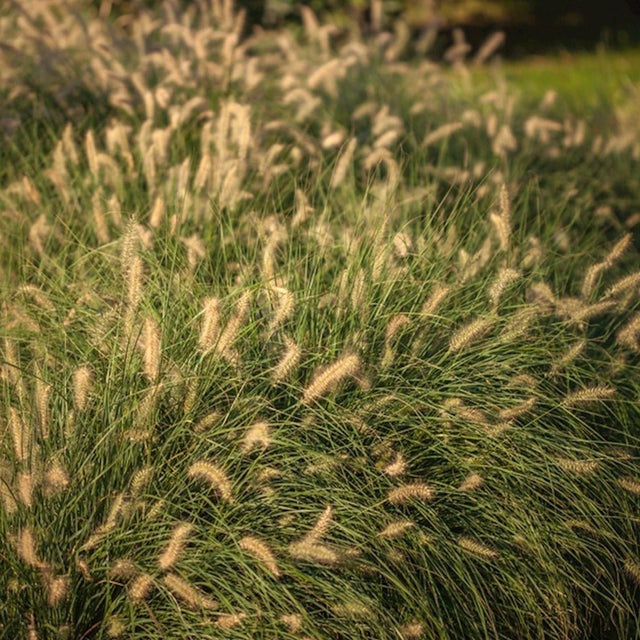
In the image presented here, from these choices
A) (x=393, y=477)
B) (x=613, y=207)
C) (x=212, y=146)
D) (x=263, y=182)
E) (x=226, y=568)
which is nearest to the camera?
(x=226, y=568)

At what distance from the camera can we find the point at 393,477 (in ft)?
9.62

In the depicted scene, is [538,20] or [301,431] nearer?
[301,431]

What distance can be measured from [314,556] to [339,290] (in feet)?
3.68

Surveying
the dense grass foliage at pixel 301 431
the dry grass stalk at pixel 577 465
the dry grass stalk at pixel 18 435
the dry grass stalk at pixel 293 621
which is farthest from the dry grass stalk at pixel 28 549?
the dry grass stalk at pixel 577 465

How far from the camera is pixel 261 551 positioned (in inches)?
96.1

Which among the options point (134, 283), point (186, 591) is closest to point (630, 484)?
point (186, 591)

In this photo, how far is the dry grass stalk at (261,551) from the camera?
243cm

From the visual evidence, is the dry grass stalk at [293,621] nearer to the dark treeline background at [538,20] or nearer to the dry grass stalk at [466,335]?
the dry grass stalk at [466,335]

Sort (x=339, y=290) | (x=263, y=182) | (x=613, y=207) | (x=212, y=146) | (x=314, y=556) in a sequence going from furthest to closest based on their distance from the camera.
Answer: (x=613, y=207) < (x=212, y=146) < (x=263, y=182) < (x=339, y=290) < (x=314, y=556)

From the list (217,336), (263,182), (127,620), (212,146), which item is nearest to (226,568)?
(127,620)

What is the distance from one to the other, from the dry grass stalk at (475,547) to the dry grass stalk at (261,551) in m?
0.60

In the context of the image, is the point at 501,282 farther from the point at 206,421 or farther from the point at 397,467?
the point at 206,421

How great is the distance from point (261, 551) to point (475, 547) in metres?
0.69

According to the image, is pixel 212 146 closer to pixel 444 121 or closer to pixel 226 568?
pixel 444 121
